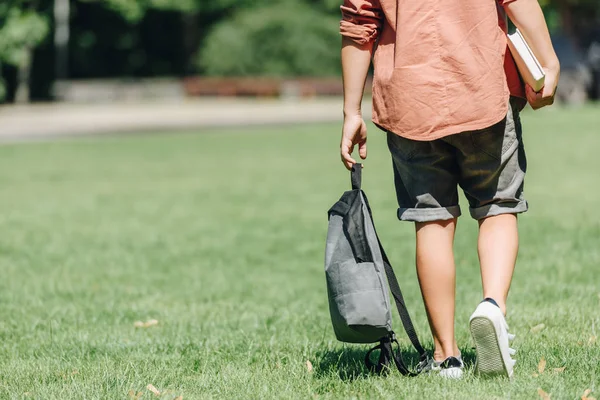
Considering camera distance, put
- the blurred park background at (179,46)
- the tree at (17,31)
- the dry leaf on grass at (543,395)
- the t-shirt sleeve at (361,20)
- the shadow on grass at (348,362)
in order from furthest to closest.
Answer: the blurred park background at (179,46)
the tree at (17,31)
the shadow on grass at (348,362)
the t-shirt sleeve at (361,20)
the dry leaf on grass at (543,395)

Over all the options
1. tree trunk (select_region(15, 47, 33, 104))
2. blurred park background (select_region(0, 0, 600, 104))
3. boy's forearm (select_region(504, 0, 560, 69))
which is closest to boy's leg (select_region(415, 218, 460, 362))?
boy's forearm (select_region(504, 0, 560, 69))

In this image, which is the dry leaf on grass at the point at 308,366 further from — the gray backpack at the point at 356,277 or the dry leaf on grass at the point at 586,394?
the dry leaf on grass at the point at 586,394

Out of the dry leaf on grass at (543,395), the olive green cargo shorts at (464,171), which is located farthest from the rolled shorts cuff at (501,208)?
the dry leaf on grass at (543,395)

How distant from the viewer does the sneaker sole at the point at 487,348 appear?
322 centimetres

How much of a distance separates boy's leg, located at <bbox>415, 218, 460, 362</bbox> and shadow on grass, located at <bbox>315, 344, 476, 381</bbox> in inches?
7.4

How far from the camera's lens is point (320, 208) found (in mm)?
10039

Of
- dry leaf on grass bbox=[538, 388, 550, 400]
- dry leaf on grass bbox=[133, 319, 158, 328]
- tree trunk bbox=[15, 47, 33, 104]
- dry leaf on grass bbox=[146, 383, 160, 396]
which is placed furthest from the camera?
tree trunk bbox=[15, 47, 33, 104]

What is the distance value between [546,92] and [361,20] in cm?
69

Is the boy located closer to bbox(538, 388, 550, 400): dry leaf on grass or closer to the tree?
bbox(538, 388, 550, 400): dry leaf on grass

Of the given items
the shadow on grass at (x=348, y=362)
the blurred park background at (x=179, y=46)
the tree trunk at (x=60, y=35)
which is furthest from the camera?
the tree trunk at (x=60, y=35)

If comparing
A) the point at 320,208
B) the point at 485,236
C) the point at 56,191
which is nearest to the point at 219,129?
the point at 56,191

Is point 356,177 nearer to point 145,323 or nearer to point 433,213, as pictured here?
point 433,213

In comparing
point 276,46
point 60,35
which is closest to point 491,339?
point 276,46

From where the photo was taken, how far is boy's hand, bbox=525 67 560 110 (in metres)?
3.38
